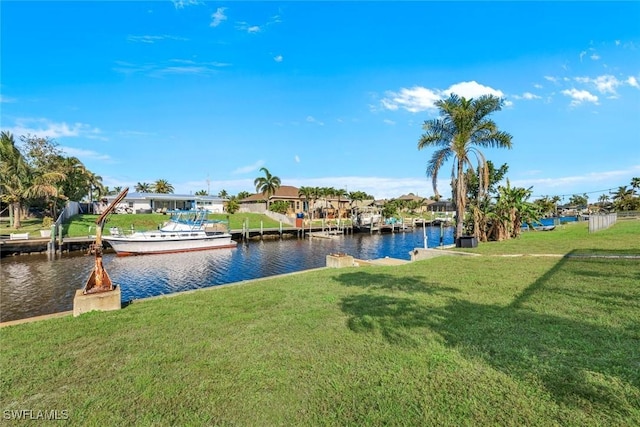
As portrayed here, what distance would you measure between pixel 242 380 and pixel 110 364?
2089mm

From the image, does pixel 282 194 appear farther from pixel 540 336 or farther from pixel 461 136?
pixel 540 336

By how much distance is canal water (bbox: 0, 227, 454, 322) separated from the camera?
16109mm

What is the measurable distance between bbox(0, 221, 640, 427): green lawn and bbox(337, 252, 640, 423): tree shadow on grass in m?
0.02

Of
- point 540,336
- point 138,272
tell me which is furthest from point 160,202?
point 540,336

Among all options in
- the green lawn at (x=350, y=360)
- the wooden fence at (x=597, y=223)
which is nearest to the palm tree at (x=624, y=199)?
the wooden fence at (x=597, y=223)

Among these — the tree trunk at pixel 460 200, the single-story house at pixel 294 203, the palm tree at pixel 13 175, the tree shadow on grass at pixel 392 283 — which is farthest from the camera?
the single-story house at pixel 294 203

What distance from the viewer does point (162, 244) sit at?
3244 cm

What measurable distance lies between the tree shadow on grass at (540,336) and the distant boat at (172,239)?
29866 millimetres

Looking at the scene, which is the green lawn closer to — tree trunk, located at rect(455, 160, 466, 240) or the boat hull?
Result: tree trunk, located at rect(455, 160, 466, 240)

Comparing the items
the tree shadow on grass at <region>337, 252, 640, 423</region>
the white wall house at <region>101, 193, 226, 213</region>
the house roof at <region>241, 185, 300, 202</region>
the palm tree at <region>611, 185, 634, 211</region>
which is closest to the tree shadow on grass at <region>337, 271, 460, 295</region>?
the tree shadow on grass at <region>337, 252, 640, 423</region>

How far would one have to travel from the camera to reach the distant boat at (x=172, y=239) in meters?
31.0

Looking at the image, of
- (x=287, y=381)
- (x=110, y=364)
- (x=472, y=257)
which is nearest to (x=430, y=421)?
(x=287, y=381)

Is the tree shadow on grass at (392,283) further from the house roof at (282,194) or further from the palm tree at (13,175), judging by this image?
the house roof at (282,194)

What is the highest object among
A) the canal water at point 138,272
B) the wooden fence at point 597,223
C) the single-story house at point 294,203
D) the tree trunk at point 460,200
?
the single-story house at point 294,203
